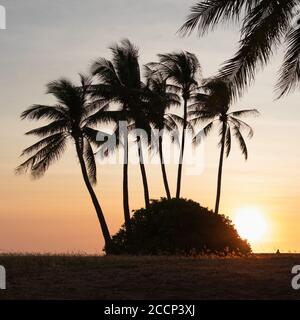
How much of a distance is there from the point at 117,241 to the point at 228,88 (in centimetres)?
2037

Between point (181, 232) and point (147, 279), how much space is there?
15.1 metres

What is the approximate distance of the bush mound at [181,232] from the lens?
3322cm

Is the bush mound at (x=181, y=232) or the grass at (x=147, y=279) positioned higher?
the bush mound at (x=181, y=232)

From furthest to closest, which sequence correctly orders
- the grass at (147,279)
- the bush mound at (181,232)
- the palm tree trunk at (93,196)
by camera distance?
the palm tree trunk at (93,196) < the bush mound at (181,232) < the grass at (147,279)

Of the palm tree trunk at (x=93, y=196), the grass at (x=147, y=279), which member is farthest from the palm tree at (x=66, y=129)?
the grass at (x=147, y=279)

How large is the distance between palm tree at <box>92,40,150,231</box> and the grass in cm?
2178

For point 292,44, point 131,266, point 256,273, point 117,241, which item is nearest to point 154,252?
point 117,241

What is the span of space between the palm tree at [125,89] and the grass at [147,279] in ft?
71.4

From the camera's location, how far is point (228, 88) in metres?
19.3

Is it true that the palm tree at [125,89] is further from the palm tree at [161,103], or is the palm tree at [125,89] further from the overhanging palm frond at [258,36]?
the overhanging palm frond at [258,36]

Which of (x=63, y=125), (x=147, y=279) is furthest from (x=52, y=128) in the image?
(x=147, y=279)

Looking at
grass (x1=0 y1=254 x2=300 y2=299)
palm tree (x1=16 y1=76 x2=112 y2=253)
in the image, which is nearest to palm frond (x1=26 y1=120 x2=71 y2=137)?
palm tree (x1=16 y1=76 x2=112 y2=253)

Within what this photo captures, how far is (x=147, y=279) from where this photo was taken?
18.6 meters
